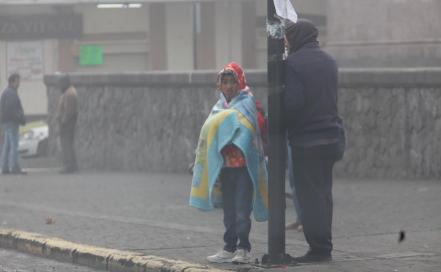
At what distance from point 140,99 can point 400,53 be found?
4650mm

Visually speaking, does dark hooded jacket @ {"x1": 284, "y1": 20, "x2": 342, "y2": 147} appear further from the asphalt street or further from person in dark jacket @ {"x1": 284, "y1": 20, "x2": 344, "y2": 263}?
the asphalt street

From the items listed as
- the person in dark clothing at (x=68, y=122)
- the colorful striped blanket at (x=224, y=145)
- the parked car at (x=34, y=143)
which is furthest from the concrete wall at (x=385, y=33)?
the colorful striped blanket at (x=224, y=145)

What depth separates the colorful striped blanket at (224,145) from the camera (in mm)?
8422

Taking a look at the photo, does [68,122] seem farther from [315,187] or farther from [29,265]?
[315,187]

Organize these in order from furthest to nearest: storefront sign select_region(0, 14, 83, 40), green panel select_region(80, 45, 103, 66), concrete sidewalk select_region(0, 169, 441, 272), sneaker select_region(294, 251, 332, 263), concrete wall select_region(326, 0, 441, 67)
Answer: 1. green panel select_region(80, 45, 103, 66)
2. storefront sign select_region(0, 14, 83, 40)
3. concrete wall select_region(326, 0, 441, 67)
4. concrete sidewalk select_region(0, 169, 441, 272)
5. sneaker select_region(294, 251, 332, 263)

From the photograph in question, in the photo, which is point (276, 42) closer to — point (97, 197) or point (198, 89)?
point (97, 197)

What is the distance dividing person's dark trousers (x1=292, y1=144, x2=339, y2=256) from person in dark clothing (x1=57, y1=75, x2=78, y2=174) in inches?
474

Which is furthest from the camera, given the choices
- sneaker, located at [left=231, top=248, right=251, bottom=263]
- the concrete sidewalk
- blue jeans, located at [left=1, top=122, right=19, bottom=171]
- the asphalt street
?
→ blue jeans, located at [left=1, top=122, right=19, bottom=171]

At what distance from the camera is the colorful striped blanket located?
8.42 m

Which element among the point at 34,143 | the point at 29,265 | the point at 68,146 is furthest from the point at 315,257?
the point at 34,143

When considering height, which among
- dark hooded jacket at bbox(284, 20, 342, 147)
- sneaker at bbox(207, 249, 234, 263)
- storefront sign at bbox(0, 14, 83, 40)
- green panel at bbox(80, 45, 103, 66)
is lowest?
sneaker at bbox(207, 249, 234, 263)

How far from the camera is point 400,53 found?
1927 cm

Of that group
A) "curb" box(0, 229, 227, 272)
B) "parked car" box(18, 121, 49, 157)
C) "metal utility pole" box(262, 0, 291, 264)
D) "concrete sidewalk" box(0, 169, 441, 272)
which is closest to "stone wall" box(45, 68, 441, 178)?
"concrete sidewalk" box(0, 169, 441, 272)

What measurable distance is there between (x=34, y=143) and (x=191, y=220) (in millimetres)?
14235
